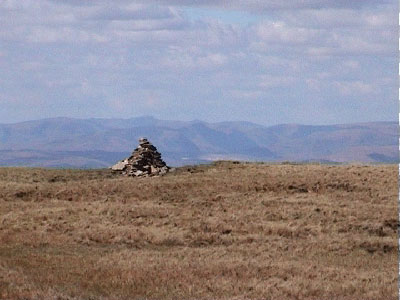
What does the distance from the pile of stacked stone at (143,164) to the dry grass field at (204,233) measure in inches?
72.4

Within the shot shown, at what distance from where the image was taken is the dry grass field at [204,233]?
87.5 ft

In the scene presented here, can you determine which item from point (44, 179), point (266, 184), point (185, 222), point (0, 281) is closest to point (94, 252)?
point (185, 222)

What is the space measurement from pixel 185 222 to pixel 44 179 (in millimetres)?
→ 24091

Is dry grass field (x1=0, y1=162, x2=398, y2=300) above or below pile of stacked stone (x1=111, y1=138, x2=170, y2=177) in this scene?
below

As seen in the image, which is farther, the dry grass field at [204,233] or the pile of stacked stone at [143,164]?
the pile of stacked stone at [143,164]

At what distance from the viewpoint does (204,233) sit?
4162 centimetres

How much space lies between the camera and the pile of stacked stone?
67.8 m

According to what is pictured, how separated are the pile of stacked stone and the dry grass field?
1839 mm

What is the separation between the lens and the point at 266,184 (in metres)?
56.8

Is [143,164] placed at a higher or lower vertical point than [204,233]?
higher

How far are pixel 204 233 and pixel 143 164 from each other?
92.9 ft

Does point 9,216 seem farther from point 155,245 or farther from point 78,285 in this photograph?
point 78,285

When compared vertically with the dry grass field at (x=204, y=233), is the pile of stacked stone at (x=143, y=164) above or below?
above

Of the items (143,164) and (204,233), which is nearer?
(204,233)
